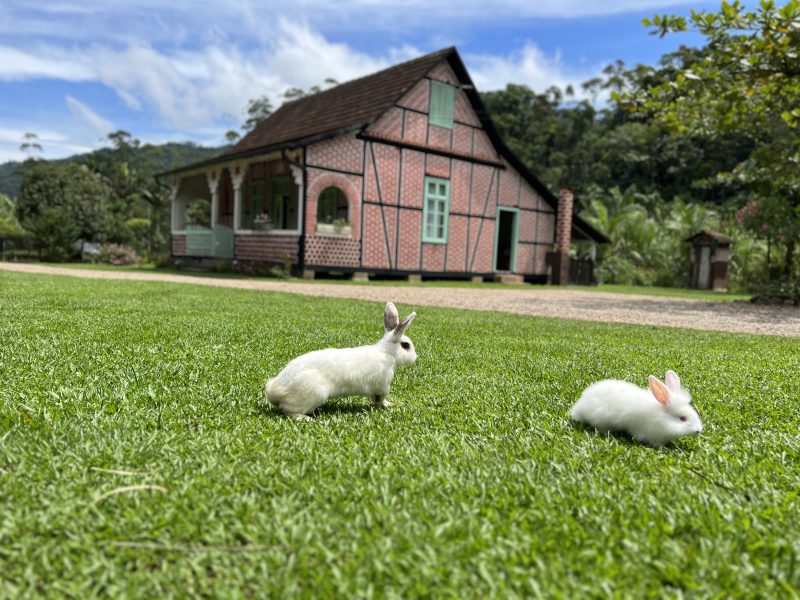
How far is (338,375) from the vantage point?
2521 mm

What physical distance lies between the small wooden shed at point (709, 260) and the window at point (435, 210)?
9.82 m

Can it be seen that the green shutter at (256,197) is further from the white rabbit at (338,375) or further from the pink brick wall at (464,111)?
the white rabbit at (338,375)

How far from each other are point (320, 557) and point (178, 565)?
1.06 ft

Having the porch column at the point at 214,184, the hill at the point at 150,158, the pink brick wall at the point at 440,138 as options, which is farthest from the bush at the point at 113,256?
the hill at the point at 150,158

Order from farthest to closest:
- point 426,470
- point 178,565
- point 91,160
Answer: point 91,160, point 426,470, point 178,565

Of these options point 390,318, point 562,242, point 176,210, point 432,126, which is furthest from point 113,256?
point 390,318

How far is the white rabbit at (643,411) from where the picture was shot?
227cm

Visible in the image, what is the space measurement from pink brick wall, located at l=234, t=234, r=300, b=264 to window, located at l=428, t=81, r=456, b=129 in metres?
6.11

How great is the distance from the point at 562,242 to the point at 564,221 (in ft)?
2.55

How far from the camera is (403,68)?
19.4m

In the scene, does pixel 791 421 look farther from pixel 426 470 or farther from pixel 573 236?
pixel 573 236

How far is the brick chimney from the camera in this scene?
21.3 metres

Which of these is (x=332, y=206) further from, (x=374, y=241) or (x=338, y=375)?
(x=338, y=375)

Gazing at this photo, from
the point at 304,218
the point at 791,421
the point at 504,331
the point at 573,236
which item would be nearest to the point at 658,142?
the point at 573,236
